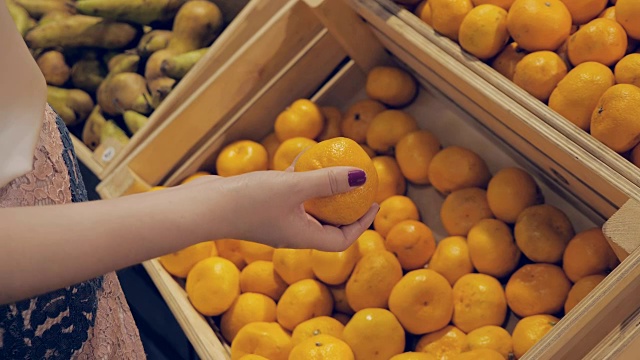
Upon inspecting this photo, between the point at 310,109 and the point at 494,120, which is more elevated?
the point at 494,120

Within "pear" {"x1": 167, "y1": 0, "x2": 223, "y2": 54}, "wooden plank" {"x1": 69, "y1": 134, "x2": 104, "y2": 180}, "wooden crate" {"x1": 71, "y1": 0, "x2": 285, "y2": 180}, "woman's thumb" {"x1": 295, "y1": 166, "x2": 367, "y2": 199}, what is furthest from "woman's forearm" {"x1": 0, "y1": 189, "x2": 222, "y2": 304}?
"pear" {"x1": 167, "y1": 0, "x2": 223, "y2": 54}

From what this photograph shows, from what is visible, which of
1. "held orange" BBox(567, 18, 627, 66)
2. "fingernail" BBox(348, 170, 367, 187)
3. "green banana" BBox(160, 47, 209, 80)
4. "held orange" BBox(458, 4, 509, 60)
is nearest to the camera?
"fingernail" BBox(348, 170, 367, 187)

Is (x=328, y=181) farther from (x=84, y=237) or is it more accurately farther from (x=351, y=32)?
(x=351, y=32)

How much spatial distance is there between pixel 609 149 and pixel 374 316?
52 centimetres

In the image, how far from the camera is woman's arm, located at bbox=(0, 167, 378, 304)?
2.16 ft

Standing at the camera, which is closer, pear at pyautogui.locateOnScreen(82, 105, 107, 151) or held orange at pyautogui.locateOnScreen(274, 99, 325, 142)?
held orange at pyautogui.locateOnScreen(274, 99, 325, 142)

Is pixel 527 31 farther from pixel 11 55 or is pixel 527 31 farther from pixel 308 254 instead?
pixel 11 55

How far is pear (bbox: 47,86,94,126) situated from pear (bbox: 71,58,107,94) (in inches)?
1.3

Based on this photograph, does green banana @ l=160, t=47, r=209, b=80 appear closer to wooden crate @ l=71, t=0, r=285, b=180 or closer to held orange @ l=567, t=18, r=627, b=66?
wooden crate @ l=71, t=0, r=285, b=180

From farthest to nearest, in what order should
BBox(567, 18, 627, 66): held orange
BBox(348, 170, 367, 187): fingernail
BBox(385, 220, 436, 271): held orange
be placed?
BBox(385, 220, 436, 271): held orange
BBox(567, 18, 627, 66): held orange
BBox(348, 170, 367, 187): fingernail

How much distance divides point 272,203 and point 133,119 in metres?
1.38

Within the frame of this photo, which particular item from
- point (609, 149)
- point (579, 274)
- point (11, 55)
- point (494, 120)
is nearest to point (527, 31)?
point (494, 120)

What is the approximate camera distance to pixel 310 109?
1.69m

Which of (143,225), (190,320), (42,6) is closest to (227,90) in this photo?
(190,320)
